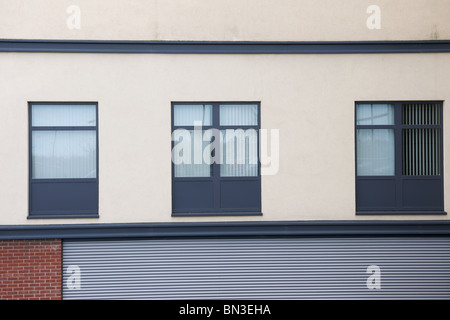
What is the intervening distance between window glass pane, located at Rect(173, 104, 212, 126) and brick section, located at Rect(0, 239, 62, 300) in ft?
10.8

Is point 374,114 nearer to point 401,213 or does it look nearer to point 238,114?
point 401,213

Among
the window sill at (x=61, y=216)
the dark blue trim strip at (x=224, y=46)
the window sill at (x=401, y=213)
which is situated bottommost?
the window sill at (x=61, y=216)

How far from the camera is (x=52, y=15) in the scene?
8.62 m

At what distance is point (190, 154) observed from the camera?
8.88 metres

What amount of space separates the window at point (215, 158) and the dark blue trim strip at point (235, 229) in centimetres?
33

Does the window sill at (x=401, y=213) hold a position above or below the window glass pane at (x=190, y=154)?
below

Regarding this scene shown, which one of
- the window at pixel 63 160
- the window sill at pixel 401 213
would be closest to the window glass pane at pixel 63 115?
the window at pixel 63 160

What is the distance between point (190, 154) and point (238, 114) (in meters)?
1.24

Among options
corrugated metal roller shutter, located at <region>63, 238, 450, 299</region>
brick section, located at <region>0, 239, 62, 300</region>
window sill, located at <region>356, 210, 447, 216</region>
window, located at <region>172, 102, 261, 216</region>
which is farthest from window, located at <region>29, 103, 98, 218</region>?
window sill, located at <region>356, 210, 447, 216</region>

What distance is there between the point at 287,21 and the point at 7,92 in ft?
18.2

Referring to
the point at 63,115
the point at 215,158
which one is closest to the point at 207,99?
the point at 215,158

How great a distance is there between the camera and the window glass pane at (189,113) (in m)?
8.88

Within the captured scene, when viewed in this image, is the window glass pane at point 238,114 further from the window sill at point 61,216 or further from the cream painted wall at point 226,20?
the window sill at point 61,216

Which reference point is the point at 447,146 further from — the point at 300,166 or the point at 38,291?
the point at 38,291
